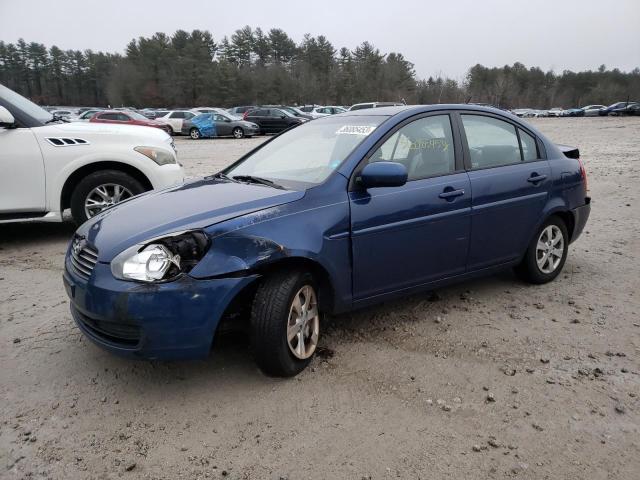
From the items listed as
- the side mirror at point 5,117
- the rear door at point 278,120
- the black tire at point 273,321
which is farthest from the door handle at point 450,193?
the rear door at point 278,120

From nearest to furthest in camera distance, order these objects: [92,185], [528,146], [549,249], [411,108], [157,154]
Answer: [411,108], [528,146], [549,249], [92,185], [157,154]

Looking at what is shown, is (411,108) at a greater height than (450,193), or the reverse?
(411,108)

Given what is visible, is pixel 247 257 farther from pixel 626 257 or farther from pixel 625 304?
pixel 626 257

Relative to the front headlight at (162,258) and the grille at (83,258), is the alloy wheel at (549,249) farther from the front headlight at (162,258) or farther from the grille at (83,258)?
the grille at (83,258)

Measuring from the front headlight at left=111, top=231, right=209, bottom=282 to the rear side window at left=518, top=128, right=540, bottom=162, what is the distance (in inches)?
115

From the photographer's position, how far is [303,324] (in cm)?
304

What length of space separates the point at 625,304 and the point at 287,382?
2859 mm

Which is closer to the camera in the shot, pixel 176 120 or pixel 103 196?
pixel 103 196

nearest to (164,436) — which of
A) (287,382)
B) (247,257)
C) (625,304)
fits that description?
(287,382)

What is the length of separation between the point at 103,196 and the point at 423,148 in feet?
12.5

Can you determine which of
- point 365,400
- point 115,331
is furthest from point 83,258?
point 365,400

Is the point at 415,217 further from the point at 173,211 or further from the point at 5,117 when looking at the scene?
the point at 5,117

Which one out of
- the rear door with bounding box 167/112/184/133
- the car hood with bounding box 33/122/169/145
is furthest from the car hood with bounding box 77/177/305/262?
the rear door with bounding box 167/112/184/133

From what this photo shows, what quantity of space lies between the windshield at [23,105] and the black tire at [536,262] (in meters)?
5.35
